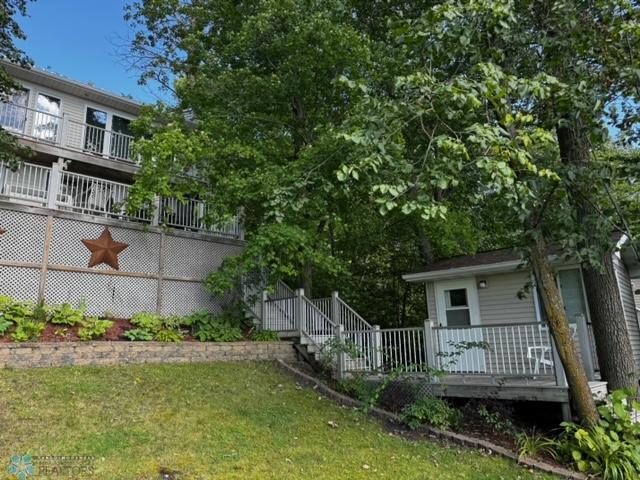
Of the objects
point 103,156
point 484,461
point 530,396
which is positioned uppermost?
point 103,156

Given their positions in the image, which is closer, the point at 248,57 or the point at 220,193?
the point at 220,193

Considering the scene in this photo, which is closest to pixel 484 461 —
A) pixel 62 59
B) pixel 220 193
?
pixel 220 193

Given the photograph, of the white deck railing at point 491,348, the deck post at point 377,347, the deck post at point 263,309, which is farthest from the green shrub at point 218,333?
the white deck railing at point 491,348

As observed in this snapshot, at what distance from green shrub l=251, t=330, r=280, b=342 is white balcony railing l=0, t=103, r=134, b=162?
19.4 feet

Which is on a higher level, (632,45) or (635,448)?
(632,45)

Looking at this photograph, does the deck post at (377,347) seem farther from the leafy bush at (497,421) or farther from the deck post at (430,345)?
the leafy bush at (497,421)

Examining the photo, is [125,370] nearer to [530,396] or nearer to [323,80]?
[530,396]

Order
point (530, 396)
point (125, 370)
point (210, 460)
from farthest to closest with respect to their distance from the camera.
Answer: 1. point (125, 370)
2. point (530, 396)
3. point (210, 460)

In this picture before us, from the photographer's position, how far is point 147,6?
14328 millimetres

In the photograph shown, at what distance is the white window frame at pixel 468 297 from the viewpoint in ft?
33.5

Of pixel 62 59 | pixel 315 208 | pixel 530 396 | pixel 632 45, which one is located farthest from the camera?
pixel 62 59

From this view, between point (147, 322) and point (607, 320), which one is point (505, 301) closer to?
point (607, 320)

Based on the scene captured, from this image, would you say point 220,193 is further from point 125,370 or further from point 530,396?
point 530,396

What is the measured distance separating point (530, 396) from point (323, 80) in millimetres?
8421
